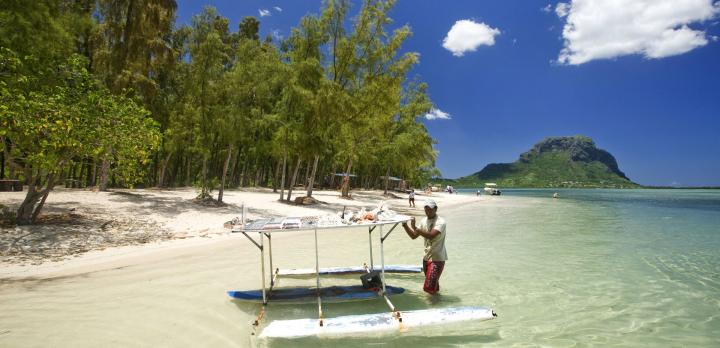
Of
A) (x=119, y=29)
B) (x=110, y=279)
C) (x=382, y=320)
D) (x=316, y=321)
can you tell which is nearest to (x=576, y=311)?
(x=382, y=320)

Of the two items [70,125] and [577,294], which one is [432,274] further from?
[70,125]

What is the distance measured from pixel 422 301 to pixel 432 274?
64 cm

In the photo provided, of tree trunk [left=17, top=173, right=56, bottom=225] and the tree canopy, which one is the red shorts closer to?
the tree canopy

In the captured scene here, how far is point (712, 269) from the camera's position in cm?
1166

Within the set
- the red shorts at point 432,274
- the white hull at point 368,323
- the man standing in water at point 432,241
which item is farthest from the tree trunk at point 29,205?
the red shorts at point 432,274

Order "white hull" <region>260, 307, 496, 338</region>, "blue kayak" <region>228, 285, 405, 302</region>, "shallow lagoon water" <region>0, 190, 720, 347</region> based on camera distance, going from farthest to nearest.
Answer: "blue kayak" <region>228, 285, 405, 302</region> → "shallow lagoon water" <region>0, 190, 720, 347</region> → "white hull" <region>260, 307, 496, 338</region>

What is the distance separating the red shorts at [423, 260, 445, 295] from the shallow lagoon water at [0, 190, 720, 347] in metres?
0.27

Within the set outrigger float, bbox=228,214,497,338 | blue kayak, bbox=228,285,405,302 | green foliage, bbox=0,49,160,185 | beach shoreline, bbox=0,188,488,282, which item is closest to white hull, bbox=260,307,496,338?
outrigger float, bbox=228,214,497,338

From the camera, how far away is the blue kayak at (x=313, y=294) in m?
7.49

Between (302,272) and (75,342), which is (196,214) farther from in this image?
(75,342)

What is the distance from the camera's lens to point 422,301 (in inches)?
311

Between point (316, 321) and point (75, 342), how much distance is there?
3.60m

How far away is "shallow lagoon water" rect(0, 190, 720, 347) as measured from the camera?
5996 mm

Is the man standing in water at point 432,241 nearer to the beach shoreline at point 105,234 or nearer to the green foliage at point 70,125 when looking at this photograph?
the beach shoreline at point 105,234
